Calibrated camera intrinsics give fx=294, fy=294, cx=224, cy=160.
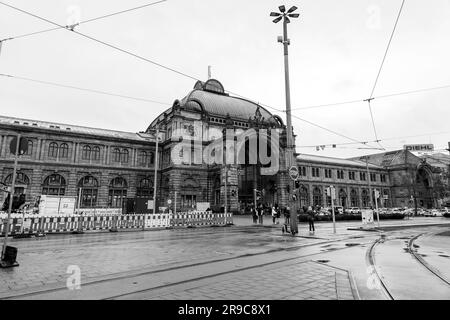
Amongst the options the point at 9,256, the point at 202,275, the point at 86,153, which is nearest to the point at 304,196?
the point at 86,153

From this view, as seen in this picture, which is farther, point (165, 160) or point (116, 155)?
point (165, 160)

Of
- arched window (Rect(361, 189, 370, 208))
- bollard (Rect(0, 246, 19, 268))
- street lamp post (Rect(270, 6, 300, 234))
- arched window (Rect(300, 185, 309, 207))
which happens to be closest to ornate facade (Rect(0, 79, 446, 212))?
arched window (Rect(300, 185, 309, 207))

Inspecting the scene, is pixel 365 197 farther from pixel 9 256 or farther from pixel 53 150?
pixel 9 256

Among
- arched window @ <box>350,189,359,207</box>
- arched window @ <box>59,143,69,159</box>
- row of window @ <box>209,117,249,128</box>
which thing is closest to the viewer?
arched window @ <box>59,143,69,159</box>

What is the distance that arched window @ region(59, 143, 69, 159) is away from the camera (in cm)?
5081

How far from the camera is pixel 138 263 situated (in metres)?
8.44

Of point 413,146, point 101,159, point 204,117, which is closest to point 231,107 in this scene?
point 204,117

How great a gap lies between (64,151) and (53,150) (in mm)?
1658

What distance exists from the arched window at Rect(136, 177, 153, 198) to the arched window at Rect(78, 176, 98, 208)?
24.5 feet

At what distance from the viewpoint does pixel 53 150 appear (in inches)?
1978

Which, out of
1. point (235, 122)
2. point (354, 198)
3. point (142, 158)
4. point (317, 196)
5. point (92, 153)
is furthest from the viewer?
point (354, 198)

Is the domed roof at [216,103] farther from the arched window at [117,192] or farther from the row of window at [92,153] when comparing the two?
the arched window at [117,192]

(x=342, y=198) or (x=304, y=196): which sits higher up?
(x=304, y=196)

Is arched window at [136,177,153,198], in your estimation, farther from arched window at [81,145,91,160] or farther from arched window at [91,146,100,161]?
arched window at [81,145,91,160]
